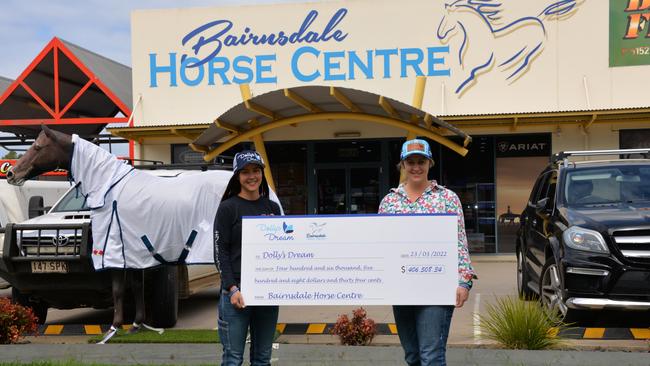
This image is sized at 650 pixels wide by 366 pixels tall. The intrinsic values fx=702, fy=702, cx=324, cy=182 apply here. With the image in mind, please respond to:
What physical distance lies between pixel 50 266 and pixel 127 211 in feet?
3.70

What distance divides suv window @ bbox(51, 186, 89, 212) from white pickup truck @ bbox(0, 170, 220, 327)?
711 mm

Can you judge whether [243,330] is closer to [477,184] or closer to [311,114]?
[311,114]

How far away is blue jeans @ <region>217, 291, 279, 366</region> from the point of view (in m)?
4.57

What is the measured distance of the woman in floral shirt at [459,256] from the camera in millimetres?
4344

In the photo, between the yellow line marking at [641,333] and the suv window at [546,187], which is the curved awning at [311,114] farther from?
the yellow line marking at [641,333]

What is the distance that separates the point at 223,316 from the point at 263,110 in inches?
395

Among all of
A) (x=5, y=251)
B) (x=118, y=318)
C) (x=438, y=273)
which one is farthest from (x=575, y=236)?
(x=5, y=251)

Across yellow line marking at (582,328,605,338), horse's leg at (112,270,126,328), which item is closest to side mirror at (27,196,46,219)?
horse's leg at (112,270,126,328)

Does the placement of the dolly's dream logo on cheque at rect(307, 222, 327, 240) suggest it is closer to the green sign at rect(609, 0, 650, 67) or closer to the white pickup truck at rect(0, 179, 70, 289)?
the white pickup truck at rect(0, 179, 70, 289)

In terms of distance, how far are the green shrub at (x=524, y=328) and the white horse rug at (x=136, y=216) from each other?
3.24m

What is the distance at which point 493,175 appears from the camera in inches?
683

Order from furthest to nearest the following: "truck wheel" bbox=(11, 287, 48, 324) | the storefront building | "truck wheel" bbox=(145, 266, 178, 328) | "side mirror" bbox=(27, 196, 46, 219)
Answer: the storefront building, "side mirror" bbox=(27, 196, 46, 219), "truck wheel" bbox=(11, 287, 48, 324), "truck wheel" bbox=(145, 266, 178, 328)

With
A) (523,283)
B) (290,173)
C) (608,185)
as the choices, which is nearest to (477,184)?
(290,173)

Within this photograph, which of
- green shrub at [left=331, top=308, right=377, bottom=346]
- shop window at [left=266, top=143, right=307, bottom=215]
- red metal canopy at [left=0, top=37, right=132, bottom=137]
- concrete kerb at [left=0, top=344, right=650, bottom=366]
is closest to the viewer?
concrete kerb at [left=0, top=344, right=650, bottom=366]
